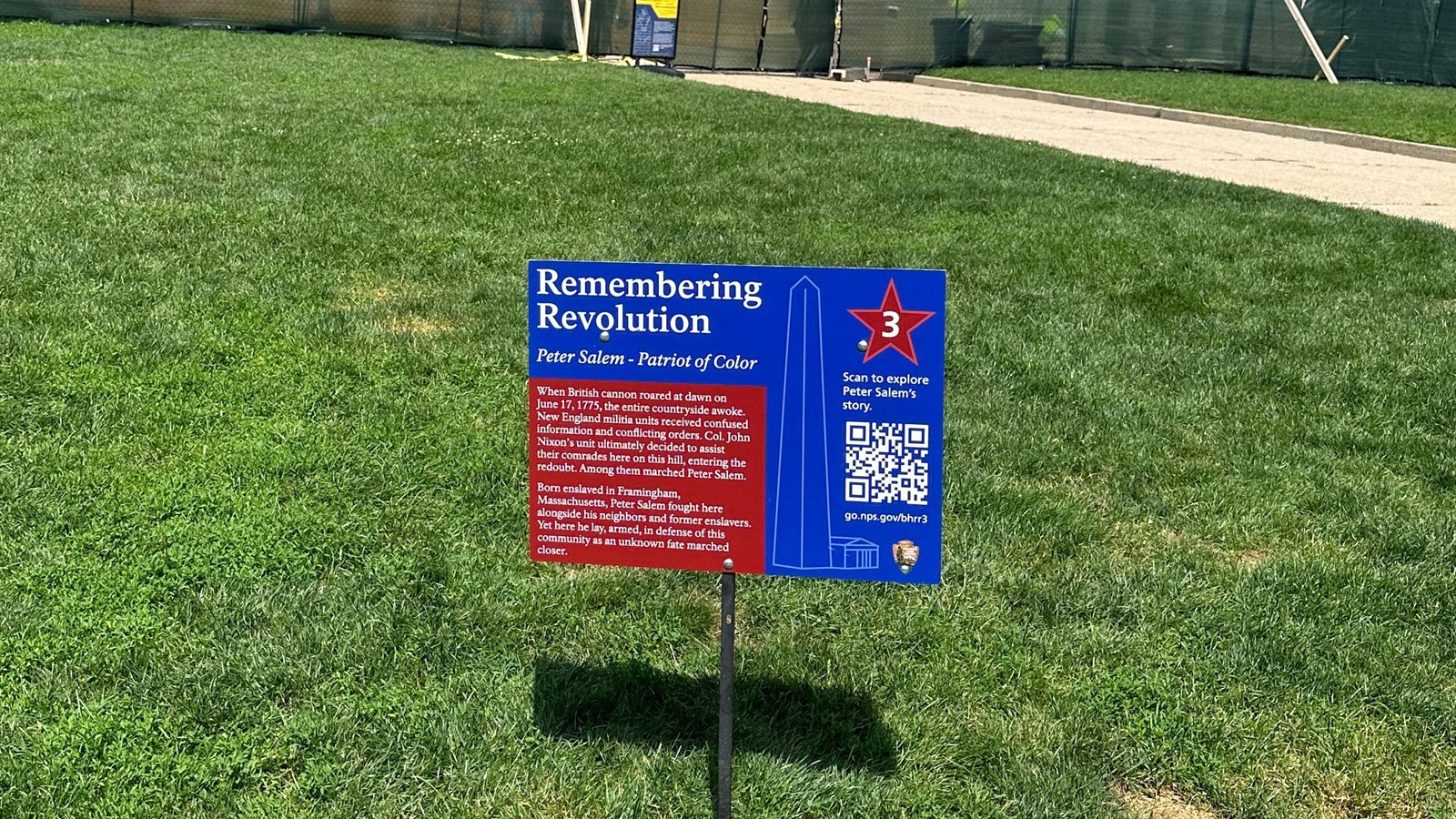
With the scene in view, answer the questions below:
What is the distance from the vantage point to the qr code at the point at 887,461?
2697 millimetres

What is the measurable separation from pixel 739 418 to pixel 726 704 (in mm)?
650

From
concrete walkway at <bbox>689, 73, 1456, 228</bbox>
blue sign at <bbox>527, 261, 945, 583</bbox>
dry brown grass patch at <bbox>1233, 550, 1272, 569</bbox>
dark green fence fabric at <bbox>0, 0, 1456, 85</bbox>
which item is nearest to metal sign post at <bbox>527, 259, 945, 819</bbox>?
blue sign at <bbox>527, 261, 945, 583</bbox>

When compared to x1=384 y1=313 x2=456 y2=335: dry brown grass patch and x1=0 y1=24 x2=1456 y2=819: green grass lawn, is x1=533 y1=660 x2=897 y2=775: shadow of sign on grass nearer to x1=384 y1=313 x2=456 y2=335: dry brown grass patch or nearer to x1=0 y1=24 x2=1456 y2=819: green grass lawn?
x1=0 y1=24 x2=1456 y2=819: green grass lawn

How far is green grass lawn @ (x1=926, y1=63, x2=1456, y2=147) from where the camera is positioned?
16797 millimetres

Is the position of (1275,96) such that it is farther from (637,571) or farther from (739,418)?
(739,418)

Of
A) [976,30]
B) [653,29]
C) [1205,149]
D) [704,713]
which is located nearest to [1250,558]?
[704,713]

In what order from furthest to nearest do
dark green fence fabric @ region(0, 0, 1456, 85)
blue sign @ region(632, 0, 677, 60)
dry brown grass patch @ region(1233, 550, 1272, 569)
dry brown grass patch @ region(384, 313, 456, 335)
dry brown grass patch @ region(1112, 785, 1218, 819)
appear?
blue sign @ region(632, 0, 677, 60) → dark green fence fabric @ region(0, 0, 1456, 85) → dry brown grass patch @ region(384, 313, 456, 335) → dry brown grass patch @ region(1233, 550, 1272, 569) → dry brown grass patch @ region(1112, 785, 1218, 819)

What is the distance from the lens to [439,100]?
12.8 metres

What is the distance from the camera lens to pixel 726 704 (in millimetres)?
2842

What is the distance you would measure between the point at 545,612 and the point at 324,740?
77 centimetres

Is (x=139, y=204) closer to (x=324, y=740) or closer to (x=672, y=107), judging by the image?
(x=324, y=740)

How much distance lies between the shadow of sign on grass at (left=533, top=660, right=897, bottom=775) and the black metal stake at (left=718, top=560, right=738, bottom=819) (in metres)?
0.27

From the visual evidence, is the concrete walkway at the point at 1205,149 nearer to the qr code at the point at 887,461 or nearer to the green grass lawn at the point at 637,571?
the green grass lawn at the point at 637,571

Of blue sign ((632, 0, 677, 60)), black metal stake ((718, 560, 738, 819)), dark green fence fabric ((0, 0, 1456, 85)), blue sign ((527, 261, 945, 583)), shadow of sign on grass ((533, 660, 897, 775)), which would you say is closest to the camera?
blue sign ((527, 261, 945, 583))
